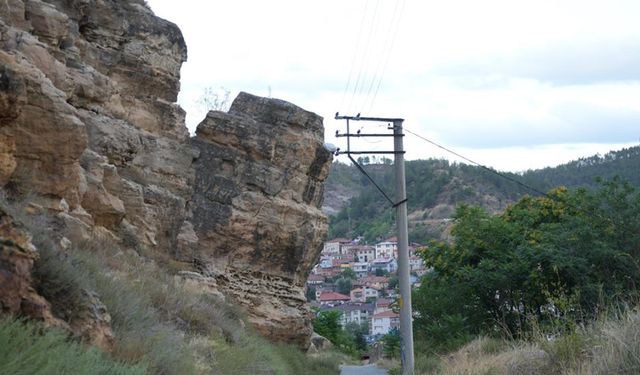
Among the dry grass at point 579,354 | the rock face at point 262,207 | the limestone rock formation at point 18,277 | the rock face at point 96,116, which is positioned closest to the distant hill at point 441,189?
the rock face at point 262,207

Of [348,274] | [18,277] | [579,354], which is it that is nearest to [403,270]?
[579,354]

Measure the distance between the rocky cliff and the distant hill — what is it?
6923 centimetres

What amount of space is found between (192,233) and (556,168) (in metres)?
107

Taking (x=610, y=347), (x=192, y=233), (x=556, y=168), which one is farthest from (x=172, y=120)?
(x=556, y=168)

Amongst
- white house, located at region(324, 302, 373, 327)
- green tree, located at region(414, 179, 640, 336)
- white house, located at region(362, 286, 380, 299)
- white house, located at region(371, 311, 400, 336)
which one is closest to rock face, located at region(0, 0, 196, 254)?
green tree, located at region(414, 179, 640, 336)

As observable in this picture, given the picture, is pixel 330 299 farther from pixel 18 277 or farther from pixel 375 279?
pixel 18 277

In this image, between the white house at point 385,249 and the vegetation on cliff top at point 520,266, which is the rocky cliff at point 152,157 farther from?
the white house at point 385,249

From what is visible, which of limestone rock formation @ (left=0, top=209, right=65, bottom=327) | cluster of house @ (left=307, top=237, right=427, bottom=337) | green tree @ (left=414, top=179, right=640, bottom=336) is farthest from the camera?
cluster of house @ (left=307, top=237, right=427, bottom=337)

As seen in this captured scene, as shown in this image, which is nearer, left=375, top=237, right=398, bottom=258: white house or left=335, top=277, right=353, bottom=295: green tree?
left=335, top=277, right=353, bottom=295: green tree

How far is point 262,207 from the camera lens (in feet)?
76.2

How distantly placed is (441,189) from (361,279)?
67.6 ft

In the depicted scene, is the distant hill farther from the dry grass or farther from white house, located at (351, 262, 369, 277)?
the dry grass

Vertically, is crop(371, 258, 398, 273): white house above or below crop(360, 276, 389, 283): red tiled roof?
above

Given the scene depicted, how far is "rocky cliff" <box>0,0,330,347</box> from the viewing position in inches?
404
